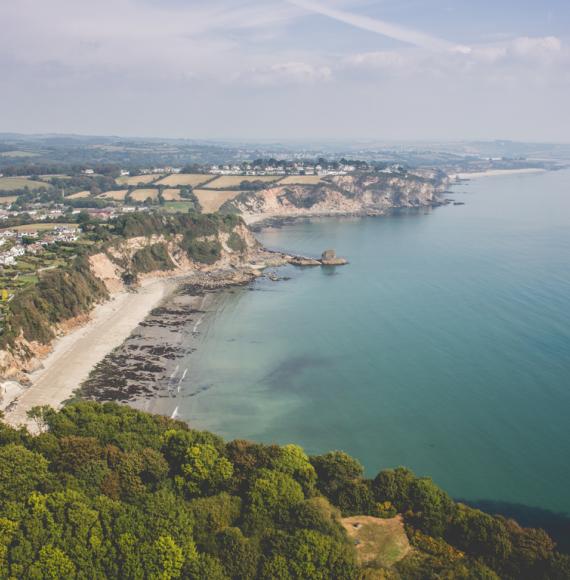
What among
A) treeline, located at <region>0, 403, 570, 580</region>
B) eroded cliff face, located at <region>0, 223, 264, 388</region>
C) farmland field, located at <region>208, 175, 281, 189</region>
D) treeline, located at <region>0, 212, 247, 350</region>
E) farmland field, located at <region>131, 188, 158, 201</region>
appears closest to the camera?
treeline, located at <region>0, 403, 570, 580</region>

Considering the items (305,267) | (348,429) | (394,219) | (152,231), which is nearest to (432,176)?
(394,219)

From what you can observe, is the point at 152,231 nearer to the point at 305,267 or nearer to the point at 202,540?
the point at 305,267

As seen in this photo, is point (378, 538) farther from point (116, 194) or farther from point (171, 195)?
point (116, 194)

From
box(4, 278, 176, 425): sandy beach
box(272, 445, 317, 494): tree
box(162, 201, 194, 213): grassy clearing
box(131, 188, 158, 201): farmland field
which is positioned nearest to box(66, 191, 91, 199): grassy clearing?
box(131, 188, 158, 201): farmland field

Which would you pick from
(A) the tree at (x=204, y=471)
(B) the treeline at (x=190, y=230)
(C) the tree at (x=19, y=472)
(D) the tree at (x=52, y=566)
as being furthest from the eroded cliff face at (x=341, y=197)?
(D) the tree at (x=52, y=566)

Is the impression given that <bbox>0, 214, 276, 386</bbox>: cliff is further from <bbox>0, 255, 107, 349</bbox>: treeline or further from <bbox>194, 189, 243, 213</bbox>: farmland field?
<bbox>194, 189, 243, 213</bbox>: farmland field
